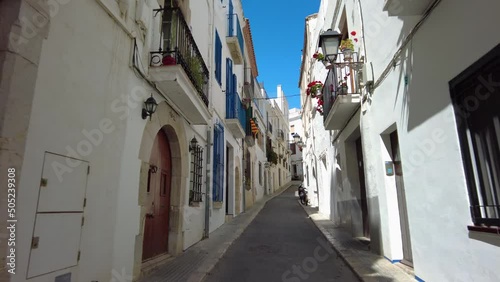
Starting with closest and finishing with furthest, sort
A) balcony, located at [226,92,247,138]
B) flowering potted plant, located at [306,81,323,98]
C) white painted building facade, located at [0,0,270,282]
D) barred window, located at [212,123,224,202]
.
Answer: white painted building facade, located at [0,0,270,282]
flowering potted plant, located at [306,81,323,98]
barred window, located at [212,123,224,202]
balcony, located at [226,92,247,138]

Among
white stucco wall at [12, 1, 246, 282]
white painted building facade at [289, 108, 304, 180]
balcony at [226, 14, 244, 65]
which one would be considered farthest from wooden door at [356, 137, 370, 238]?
white painted building facade at [289, 108, 304, 180]

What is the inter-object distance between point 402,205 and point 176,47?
4646 mm

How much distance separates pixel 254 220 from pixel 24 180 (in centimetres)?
996

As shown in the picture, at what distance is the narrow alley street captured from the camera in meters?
5.01

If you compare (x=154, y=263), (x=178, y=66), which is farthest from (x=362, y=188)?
(x=178, y=66)

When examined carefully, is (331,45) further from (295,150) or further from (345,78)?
(295,150)

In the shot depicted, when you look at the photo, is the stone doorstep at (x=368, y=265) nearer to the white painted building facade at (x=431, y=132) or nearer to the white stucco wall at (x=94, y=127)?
the white painted building facade at (x=431, y=132)

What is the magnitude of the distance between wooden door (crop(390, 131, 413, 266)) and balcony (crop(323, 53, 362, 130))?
1440mm

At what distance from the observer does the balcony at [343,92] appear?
6766 millimetres

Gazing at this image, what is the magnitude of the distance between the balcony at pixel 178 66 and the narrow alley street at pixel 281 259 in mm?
3094

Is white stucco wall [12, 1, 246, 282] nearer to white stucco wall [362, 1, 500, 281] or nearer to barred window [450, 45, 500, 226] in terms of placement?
white stucco wall [362, 1, 500, 281]

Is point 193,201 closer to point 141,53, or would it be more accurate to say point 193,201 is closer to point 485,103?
point 141,53

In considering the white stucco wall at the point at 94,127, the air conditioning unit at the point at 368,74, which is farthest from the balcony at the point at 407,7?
the white stucco wall at the point at 94,127

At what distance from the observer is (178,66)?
511 cm
